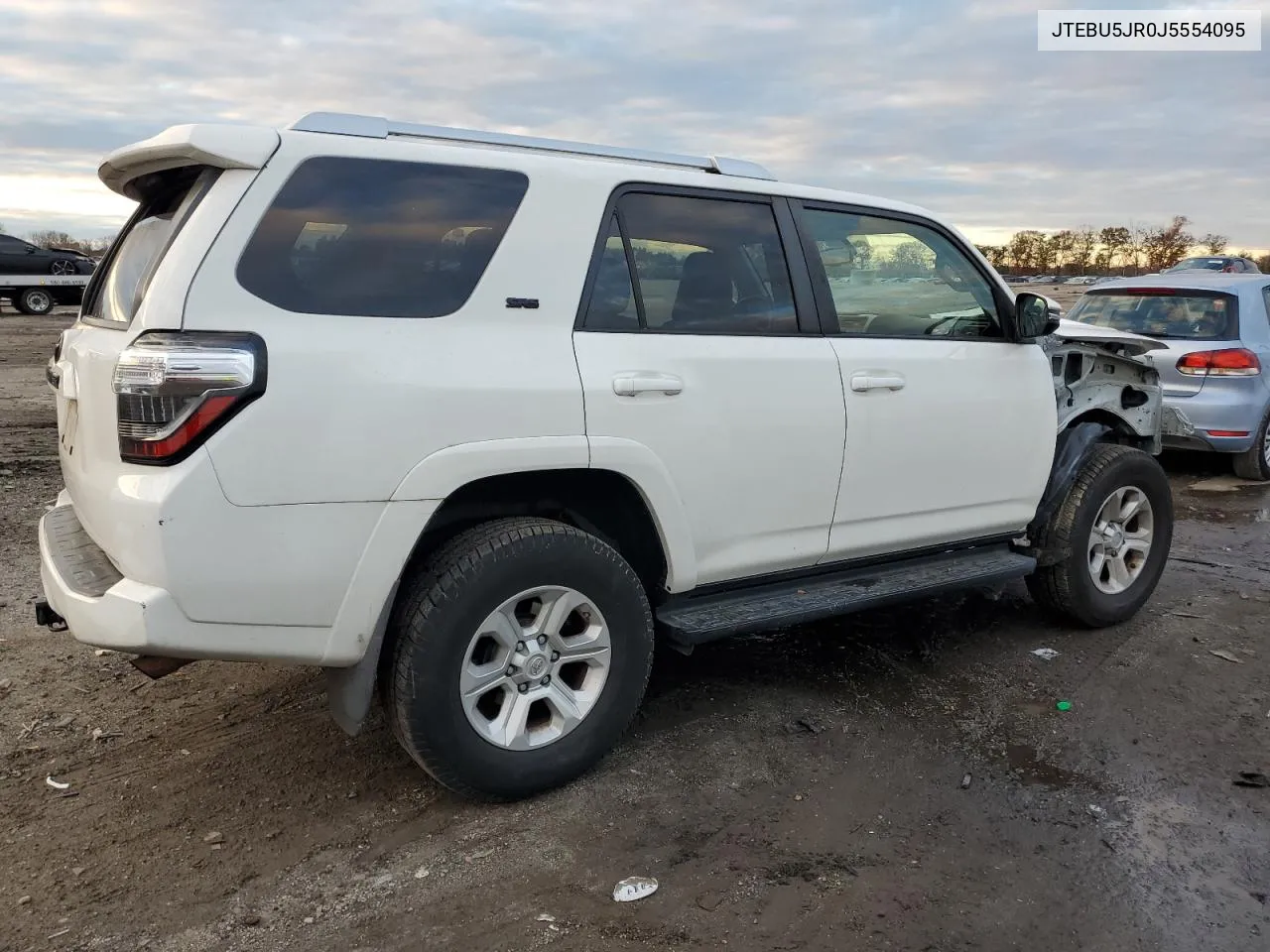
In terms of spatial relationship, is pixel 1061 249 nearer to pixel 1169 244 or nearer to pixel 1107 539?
pixel 1169 244

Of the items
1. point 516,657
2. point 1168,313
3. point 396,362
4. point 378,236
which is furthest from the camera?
point 1168,313

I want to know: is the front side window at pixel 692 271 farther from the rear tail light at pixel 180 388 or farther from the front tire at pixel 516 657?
the rear tail light at pixel 180 388

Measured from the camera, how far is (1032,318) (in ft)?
14.1

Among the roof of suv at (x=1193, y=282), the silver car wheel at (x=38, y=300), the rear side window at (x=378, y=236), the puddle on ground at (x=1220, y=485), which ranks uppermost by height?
the silver car wheel at (x=38, y=300)

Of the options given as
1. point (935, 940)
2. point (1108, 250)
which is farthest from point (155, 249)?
point (1108, 250)

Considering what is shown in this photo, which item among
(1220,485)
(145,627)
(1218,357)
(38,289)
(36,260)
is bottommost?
(1220,485)

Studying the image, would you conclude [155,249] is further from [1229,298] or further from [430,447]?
[1229,298]

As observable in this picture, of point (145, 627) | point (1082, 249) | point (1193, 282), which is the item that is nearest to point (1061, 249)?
point (1082, 249)

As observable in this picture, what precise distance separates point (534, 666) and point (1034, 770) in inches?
69.8

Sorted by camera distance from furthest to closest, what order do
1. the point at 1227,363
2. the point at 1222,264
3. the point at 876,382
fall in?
the point at 1222,264 → the point at 1227,363 → the point at 876,382

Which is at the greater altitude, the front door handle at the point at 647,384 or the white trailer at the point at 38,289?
the white trailer at the point at 38,289

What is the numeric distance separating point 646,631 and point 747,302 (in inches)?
48.4

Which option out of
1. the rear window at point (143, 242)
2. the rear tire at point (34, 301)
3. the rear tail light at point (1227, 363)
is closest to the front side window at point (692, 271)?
the rear window at point (143, 242)

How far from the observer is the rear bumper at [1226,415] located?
8125mm
